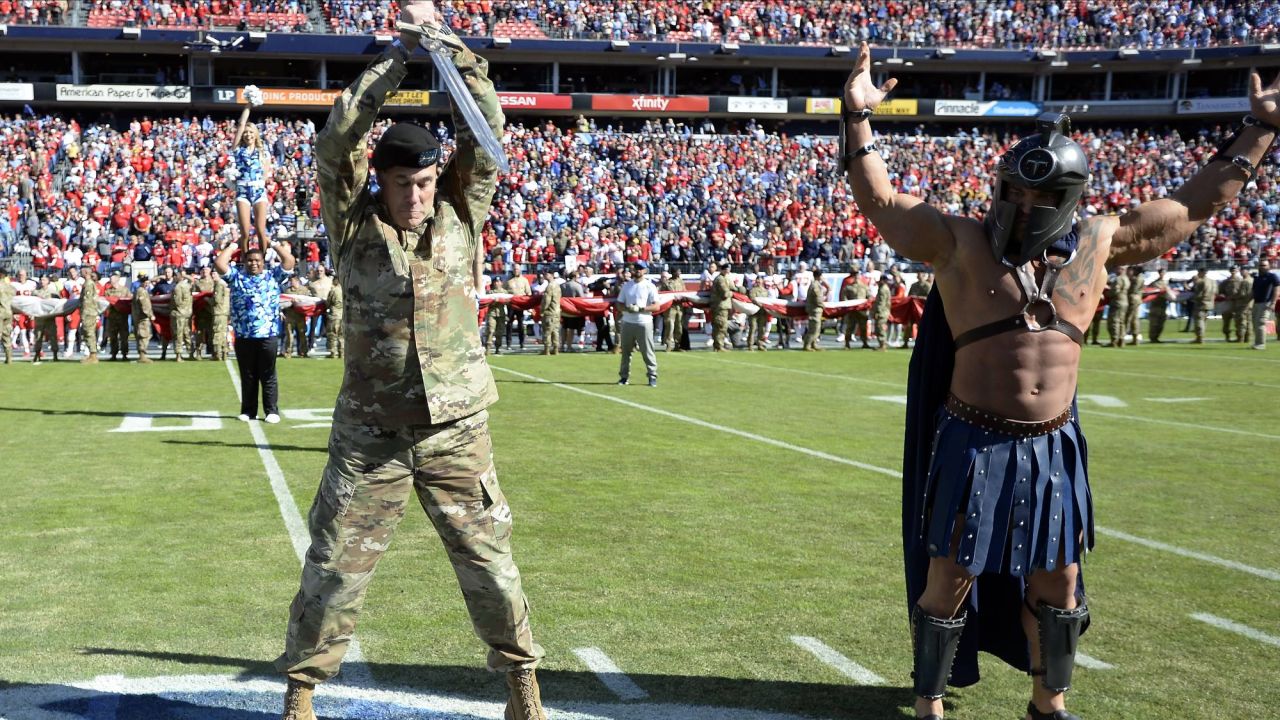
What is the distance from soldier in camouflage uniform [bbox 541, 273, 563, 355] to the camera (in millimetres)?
23609

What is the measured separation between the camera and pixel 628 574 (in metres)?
6.19

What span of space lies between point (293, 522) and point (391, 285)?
404cm

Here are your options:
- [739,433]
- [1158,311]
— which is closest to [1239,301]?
[1158,311]

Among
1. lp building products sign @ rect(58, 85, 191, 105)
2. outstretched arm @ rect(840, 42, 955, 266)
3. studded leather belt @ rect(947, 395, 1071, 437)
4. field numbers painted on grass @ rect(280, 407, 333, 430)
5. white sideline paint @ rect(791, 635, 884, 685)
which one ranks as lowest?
field numbers painted on grass @ rect(280, 407, 333, 430)

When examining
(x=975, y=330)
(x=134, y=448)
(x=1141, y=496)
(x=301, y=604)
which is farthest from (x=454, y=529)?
(x=134, y=448)

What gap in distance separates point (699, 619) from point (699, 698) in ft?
3.32

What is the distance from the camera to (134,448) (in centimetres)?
1055

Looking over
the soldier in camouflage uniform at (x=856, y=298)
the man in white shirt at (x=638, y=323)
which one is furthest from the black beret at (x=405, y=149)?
the soldier in camouflage uniform at (x=856, y=298)

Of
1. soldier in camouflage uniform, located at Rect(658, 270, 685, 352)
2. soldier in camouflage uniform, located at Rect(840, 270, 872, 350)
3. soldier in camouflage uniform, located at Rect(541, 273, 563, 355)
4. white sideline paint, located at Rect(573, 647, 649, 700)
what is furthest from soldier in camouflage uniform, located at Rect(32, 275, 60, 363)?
white sideline paint, located at Rect(573, 647, 649, 700)

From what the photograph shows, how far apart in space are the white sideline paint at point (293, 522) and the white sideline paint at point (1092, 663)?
2.81m

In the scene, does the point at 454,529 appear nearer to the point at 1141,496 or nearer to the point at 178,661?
the point at 178,661

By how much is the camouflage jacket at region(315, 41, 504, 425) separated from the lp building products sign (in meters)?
45.5

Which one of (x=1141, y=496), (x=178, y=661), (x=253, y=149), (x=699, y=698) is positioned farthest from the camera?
(x=253, y=149)

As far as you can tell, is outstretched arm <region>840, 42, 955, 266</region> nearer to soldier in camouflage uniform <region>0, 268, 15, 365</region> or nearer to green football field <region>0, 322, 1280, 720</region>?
green football field <region>0, 322, 1280, 720</region>
